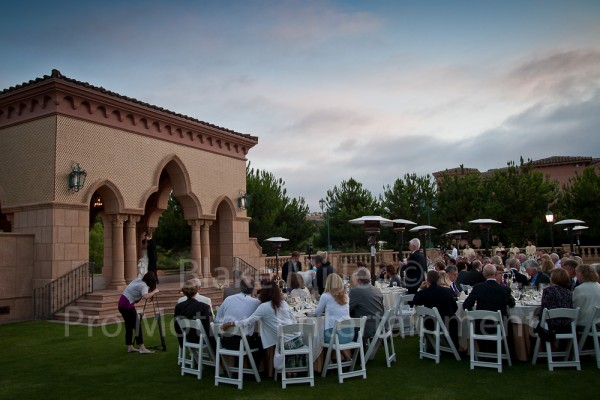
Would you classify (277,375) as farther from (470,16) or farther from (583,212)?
(583,212)

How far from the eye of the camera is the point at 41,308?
44.5 ft

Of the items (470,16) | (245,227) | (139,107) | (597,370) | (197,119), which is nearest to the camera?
(597,370)

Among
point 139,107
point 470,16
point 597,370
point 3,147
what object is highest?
point 470,16

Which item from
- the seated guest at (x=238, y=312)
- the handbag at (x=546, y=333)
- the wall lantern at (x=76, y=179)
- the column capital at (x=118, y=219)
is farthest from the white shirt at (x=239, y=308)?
the column capital at (x=118, y=219)

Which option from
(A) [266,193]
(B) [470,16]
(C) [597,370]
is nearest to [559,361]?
(C) [597,370]

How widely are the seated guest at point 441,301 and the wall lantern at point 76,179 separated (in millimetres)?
10332

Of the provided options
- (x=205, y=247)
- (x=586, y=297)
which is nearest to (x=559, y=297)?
(x=586, y=297)

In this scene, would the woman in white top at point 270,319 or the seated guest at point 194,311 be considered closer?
the woman in white top at point 270,319

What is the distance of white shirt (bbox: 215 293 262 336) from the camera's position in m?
6.97

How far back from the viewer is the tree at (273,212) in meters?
30.5

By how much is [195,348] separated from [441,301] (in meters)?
3.96

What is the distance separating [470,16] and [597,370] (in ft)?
32.3

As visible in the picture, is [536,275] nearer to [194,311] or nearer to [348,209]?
[194,311]

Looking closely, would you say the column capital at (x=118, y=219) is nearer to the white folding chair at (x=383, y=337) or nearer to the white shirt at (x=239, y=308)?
the white shirt at (x=239, y=308)
